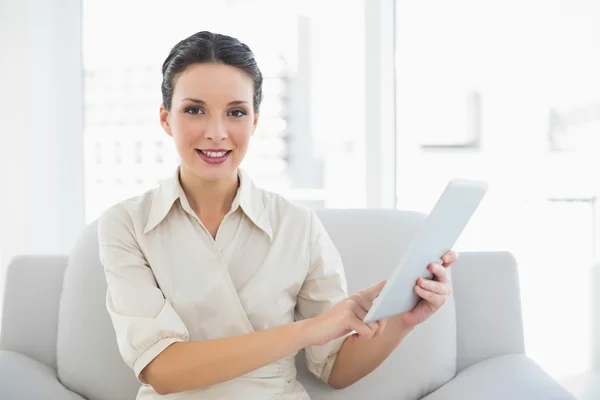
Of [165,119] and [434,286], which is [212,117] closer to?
[165,119]

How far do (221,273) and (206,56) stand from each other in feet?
1.39

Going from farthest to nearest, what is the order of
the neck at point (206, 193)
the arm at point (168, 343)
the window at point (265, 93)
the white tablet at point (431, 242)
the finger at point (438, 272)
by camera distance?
1. the window at point (265, 93)
2. the neck at point (206, 193)
3. the arm at point (168, 343)
4. the finger at point (438, 272)
5. the white tablet at point (431, 242)

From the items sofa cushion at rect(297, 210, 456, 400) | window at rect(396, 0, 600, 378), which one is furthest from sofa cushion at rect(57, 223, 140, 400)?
window at rect(396, 0, 600, 378)

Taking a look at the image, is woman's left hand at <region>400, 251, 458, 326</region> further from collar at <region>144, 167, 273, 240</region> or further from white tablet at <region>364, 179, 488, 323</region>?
collar at <region>144, 167, 273, 240</region>

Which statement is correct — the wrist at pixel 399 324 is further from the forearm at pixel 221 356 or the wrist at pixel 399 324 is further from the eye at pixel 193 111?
the eye at pixel 193 111

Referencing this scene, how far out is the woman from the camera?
4.24ft

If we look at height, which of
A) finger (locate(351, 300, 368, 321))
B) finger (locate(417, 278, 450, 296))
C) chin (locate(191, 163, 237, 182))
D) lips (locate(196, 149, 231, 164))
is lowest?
finger (locate(351, 300, 368, 321))

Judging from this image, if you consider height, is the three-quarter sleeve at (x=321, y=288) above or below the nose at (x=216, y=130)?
below

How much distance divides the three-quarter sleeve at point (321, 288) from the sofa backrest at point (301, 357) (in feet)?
0.46

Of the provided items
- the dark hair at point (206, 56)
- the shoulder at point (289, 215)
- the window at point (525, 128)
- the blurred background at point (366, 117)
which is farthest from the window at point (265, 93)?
the dark hair at point (206, 56)

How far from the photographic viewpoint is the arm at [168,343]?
1.28m

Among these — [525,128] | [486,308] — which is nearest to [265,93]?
[525,128]

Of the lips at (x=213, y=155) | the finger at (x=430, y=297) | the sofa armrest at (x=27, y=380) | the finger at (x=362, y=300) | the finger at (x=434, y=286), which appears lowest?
the sofa armrest at (x=27, y=380)

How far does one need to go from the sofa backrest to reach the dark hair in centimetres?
48
